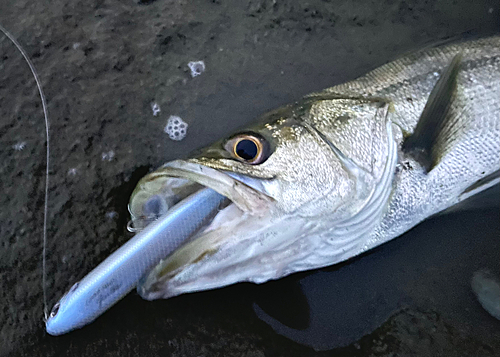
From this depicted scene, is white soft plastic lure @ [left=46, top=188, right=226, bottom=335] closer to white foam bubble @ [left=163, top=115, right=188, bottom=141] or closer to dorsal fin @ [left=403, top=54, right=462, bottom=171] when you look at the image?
white foam bubble @ [left=163, top=115, right=188, bottom=141]

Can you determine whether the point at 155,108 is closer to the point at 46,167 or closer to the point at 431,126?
the point at 46,167

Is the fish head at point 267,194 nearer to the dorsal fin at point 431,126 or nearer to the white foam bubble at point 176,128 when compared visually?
the dorsal fin at point 431,126

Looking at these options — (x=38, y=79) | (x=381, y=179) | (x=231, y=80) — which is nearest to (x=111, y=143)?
(x=38, y=79)

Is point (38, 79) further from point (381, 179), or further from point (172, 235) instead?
point (381, 179)

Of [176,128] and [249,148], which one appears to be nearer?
[249,148]

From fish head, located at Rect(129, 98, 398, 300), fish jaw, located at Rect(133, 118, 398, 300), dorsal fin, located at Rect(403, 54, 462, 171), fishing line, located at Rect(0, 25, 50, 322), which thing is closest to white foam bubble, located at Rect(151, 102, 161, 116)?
fishing line, located at Rect(0, 25, 50, 322)

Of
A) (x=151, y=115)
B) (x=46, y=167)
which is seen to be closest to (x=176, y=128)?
(x=151, y=115)
